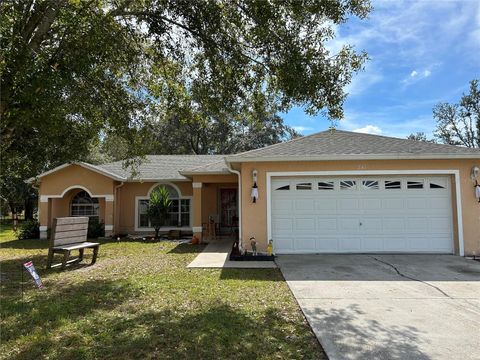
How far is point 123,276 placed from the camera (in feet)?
26.8

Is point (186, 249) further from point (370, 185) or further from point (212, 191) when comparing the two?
point (370, 185)

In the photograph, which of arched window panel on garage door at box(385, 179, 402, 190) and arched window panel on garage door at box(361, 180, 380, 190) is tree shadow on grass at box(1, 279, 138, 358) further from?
arched window panel on garage door at box(385, 179, 402, 190)

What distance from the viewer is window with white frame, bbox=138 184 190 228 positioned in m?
17.5

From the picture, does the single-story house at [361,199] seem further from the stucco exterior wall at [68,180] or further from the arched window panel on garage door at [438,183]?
the stucco exterior wall at [68,180]

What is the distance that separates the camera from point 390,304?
19.2ft

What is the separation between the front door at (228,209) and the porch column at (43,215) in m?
8.44

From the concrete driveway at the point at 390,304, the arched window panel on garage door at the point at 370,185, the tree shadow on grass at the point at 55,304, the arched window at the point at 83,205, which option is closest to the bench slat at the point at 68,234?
the tree shadow on grass at the point at 55,304

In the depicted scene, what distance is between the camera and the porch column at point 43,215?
16594mm

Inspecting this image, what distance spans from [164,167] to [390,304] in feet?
48.9

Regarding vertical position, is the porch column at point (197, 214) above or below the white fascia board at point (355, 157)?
below

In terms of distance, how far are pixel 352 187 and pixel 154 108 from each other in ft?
21.2

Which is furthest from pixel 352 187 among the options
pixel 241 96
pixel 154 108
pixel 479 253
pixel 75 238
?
pixel 75 238

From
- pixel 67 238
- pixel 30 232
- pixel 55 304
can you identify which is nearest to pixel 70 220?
pixel 67 238

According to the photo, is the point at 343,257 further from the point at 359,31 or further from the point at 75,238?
the point at 75,238
